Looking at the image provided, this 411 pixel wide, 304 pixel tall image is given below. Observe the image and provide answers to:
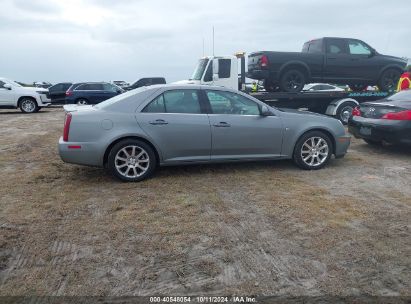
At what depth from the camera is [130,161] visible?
557 centimetres

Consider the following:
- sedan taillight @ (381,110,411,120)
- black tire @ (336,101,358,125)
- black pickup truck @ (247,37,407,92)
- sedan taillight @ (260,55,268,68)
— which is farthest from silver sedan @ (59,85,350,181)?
black tire @ (336,101,358,125)

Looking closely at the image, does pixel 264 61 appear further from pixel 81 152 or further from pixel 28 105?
pixel 28 105

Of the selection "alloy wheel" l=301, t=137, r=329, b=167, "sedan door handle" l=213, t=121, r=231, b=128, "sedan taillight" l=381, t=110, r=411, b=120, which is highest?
"sedan door handle" l=213, t=121, r=231, b=128

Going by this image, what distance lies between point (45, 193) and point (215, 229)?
2.59 metres

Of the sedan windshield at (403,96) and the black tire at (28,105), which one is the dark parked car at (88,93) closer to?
the black tire at (28,105)

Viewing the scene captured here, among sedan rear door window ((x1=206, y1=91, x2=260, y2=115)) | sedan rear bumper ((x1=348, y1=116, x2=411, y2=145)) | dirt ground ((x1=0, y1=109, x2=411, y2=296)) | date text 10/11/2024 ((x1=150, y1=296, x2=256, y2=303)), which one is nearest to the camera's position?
date text 10/11/2024 ((x1=150, y1=296, x2=256, y2=303))

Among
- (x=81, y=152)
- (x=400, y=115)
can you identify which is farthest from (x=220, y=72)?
(x=81, y=152)

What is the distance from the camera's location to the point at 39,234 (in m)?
3.80

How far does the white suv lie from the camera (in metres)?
17.0

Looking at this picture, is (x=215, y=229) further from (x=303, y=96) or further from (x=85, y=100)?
(x=85, y=100)

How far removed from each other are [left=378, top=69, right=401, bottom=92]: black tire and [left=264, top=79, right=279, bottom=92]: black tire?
3394mm

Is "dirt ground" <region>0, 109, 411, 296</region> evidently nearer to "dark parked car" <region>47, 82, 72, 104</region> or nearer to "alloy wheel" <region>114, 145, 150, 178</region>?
"alloy wheel" <region>114, 145, 150, 178</region>

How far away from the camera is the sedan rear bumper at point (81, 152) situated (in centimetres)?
537

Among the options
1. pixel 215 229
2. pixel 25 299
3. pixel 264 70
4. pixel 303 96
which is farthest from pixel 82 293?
pixel 303 96
